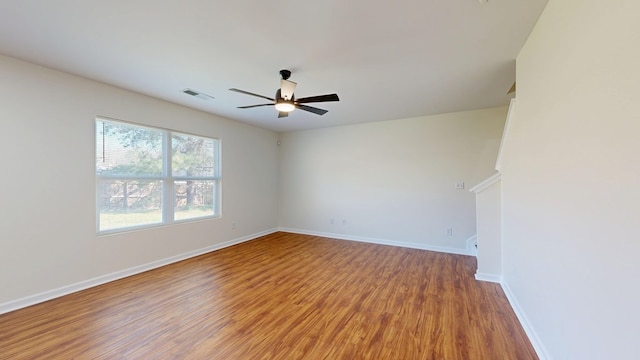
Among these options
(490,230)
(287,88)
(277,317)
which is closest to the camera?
(277,317)

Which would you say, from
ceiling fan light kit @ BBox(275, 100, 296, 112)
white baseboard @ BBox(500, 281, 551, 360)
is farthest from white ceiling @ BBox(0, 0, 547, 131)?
white baseboard @ BBox(500, 281, 551, 360)

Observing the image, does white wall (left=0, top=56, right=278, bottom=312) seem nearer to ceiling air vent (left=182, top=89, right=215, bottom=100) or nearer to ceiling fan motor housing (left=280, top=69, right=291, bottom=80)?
ceiling air vent (left=182, top=89, right=215, bottom=100)

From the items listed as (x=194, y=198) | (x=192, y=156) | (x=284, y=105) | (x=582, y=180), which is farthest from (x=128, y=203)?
(x=582, y=180)

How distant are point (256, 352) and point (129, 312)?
1.50 m

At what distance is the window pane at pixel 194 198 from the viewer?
4141 mm

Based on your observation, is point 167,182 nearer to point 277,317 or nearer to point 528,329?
point 277,317

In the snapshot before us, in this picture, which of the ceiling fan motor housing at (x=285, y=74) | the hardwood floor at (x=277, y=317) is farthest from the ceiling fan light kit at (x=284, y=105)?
the hardwood floor at (x=277, y=317)

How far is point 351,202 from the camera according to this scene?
5.44m

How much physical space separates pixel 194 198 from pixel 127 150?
50.2 inches

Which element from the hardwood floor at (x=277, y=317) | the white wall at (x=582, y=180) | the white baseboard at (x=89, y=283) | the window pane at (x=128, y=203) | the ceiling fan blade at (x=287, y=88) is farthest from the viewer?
the window pane at (x=128, y=203)

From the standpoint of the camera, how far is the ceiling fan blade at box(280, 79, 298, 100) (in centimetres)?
260

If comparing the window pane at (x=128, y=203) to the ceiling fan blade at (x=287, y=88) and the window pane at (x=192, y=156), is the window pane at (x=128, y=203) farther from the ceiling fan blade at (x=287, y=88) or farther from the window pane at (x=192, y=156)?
the ceiling fan blade at (x=287, y=88)

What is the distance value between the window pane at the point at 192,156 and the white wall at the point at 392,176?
199 centimetres

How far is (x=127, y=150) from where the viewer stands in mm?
3467
